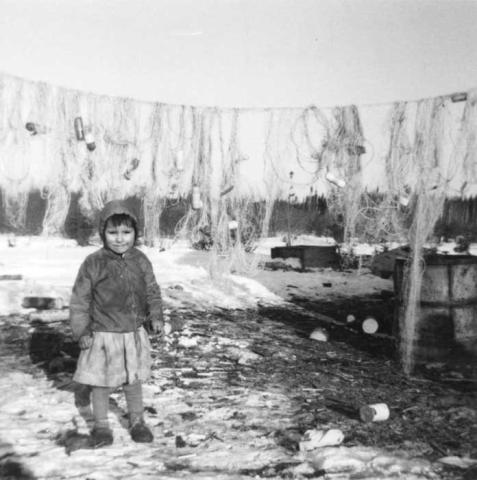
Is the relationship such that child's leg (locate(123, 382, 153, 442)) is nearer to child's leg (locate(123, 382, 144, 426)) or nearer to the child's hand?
child's leg (locate(123, 382, 144, 426))

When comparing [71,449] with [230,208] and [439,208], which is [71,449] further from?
[230,208]

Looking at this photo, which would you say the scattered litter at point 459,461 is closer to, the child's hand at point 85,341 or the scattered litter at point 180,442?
the scattered litter at point 180,442

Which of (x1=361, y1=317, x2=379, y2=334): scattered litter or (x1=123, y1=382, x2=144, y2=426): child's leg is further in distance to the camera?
(x1=361, y1=317, x2=379, y2=334): scattered litter

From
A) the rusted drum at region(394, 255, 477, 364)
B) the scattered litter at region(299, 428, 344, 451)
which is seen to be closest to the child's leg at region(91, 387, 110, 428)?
the scattered litter at region(299, 428, 344, 451)

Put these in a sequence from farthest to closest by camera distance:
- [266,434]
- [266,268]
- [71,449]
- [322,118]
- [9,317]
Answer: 1. [266,268]
2. [322,118]
3. [9,317]
4. [266,434]
5. [71,449]

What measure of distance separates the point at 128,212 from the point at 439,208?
3368mm

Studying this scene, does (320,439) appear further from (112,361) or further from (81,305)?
(81,305)

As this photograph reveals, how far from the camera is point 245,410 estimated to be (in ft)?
11.9

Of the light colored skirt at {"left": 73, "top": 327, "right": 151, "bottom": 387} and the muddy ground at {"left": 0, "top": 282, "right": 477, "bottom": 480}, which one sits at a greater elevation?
the light colored skirt at {"left": 73, "top": 327, "right": 151, "bottom": 387}

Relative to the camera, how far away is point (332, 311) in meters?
8.87

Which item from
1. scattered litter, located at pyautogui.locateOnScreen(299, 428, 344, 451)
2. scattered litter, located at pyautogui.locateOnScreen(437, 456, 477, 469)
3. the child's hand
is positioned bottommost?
scattered litter, located at pyautogui.locateOnScreen(437, 456, 477, 469)

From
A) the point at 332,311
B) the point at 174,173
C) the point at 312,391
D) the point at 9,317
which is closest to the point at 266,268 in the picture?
the point at 332,311

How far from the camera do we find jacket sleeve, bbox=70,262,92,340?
311 centimetres

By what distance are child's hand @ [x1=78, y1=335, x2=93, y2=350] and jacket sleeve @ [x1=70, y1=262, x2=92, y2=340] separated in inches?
0.9
